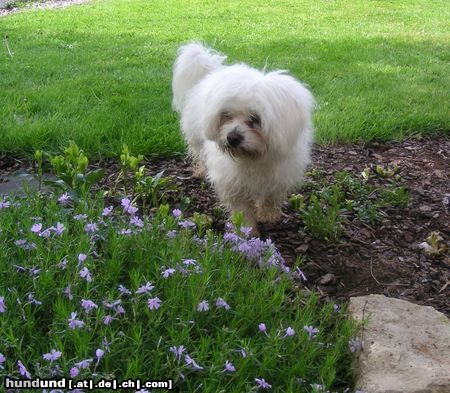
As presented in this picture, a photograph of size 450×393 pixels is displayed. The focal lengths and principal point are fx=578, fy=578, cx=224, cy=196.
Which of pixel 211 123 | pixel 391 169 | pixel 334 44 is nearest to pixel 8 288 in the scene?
pixel 211 123

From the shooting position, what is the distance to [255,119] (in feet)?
11.2

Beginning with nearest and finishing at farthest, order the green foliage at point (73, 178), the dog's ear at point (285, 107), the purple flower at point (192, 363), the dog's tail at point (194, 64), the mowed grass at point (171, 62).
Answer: the purple flower at point (192, 363) < the green foliage at point (73, 178) < the dog's ear at point (285, 107) < the dog's tail at point (194, 64) < the mowed grass at point (171, 62)

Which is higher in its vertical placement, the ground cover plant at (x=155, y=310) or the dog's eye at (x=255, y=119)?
the dog's eye at (x=255, y=119)

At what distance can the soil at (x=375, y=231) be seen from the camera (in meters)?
3.15

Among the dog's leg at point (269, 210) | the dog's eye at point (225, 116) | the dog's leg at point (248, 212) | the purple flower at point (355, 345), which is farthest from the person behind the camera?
the dog's leg at point (269, 210)

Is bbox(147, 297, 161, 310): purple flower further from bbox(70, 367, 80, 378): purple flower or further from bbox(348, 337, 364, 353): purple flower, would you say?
bbox(348, 337, 364, 353): purple flower

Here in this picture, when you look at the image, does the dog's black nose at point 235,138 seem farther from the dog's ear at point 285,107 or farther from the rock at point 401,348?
the rock at point 401,348

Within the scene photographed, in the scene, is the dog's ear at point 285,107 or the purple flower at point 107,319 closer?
the purple flower at point 107,319

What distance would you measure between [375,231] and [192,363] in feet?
6.96

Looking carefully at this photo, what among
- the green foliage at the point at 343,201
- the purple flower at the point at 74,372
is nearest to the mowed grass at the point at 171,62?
the green foliage at the point at 343,201

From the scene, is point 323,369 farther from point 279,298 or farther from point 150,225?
point 150,225

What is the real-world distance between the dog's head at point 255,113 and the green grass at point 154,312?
35.4 inches

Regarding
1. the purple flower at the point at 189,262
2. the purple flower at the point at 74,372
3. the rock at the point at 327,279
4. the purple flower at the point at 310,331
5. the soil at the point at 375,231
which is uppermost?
the purple flower at the point at 74,372

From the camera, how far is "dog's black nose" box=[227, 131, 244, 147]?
3357 mm
